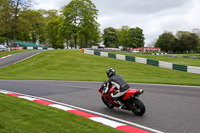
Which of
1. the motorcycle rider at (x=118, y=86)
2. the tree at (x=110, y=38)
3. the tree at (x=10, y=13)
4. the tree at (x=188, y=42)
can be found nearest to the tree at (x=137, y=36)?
the tree at (x=110, y=38)

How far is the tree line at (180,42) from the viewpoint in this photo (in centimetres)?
9806

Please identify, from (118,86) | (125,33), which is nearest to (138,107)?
(118,86)

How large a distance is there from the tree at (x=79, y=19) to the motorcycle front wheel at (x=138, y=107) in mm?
48983

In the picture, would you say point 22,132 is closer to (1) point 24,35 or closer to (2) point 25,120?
(2) point 25,120

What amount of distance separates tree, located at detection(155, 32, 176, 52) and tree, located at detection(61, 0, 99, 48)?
58183 millimetres

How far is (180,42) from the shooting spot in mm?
99188

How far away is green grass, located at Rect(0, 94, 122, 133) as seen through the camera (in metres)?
4.52

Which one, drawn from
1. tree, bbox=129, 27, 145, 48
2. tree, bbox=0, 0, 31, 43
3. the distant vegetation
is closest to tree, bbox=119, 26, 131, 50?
tree, bbox=129, 27, 145, 48

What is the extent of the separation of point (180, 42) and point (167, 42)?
6563 mm

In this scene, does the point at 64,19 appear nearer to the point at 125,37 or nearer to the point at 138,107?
the point at 125,37

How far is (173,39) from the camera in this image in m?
102

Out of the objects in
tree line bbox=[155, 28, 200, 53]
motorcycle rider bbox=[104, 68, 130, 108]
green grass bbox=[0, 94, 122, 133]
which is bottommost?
green grass bbox=[0, 94, 122, 133]

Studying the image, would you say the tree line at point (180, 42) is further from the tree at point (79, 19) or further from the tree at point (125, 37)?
the tree at point (79, 19)

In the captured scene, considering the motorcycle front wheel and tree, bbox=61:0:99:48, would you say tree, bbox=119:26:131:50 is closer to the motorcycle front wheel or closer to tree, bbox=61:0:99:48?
tree, bbox=61:0:99:48
